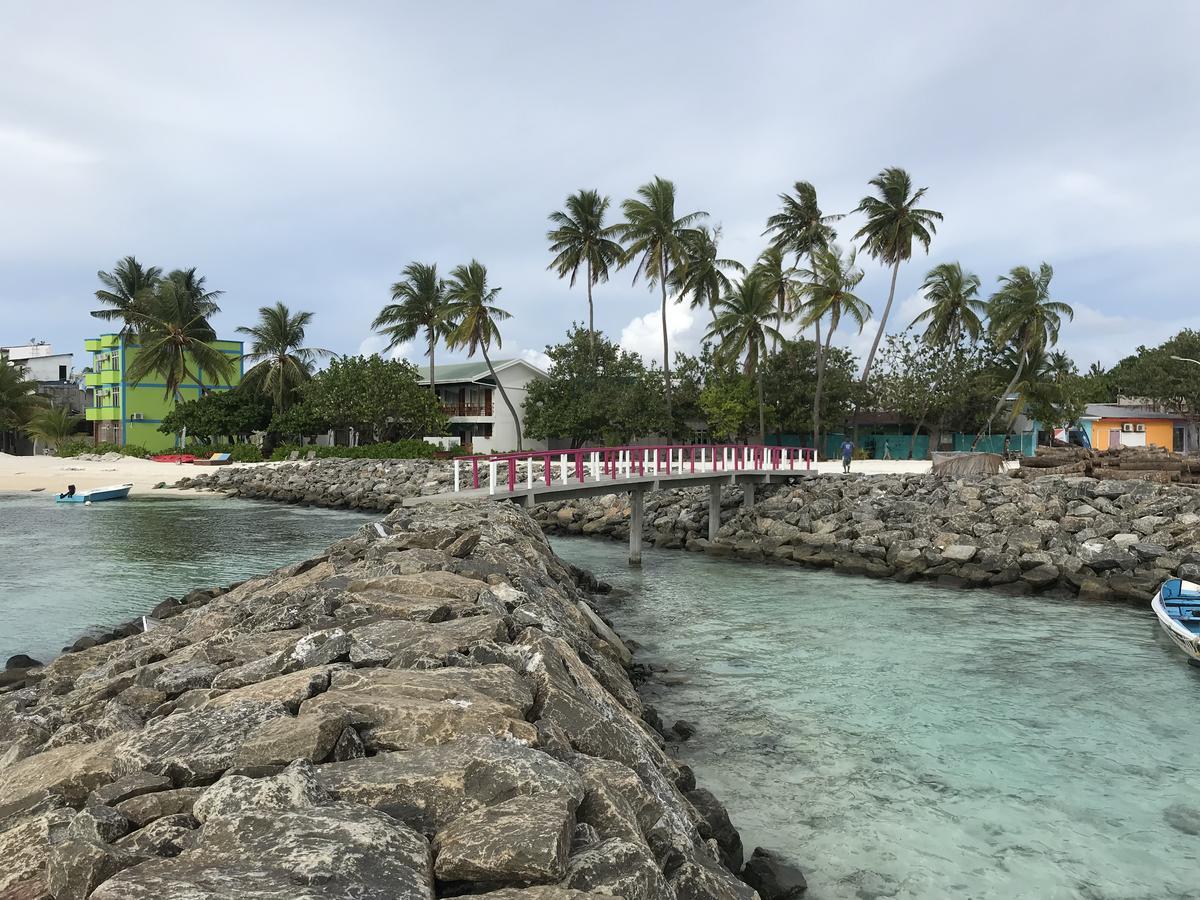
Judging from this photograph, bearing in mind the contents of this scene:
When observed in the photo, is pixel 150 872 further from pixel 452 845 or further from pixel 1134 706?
pixel 1134 706

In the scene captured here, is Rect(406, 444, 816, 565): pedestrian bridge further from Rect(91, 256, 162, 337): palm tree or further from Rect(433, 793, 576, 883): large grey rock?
Rect(91, 256, 162, 337): palm tree

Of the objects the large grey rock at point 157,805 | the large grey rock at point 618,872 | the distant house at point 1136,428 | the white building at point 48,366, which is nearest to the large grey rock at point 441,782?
the large grey rock at point 618,872

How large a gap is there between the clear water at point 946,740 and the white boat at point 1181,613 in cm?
45

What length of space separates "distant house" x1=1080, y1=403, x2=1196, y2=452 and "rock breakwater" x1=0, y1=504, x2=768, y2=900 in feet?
193

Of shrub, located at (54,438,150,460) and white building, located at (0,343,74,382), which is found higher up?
white building, located at (0,343,74,382)

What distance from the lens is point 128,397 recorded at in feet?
198

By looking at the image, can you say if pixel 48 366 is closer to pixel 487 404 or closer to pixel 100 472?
pixel 100 472

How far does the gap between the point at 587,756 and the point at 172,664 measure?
12.8 feet

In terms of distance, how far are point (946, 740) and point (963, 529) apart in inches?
528

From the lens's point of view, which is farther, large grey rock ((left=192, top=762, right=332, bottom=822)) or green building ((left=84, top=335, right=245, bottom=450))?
green building ((left=84, top=335, right=245, bottom=450))

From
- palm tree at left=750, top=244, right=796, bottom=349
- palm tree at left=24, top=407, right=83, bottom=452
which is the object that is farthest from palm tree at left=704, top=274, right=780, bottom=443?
palm tree at left=24, top=407, right=83, bottom=452

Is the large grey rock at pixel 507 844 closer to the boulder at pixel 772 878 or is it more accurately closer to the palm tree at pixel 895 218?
the boulder at pixel 772 878

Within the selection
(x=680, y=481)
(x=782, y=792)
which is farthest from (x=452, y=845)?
(x=680, y=481)

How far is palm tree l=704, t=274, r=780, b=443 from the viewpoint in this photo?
146 ft
